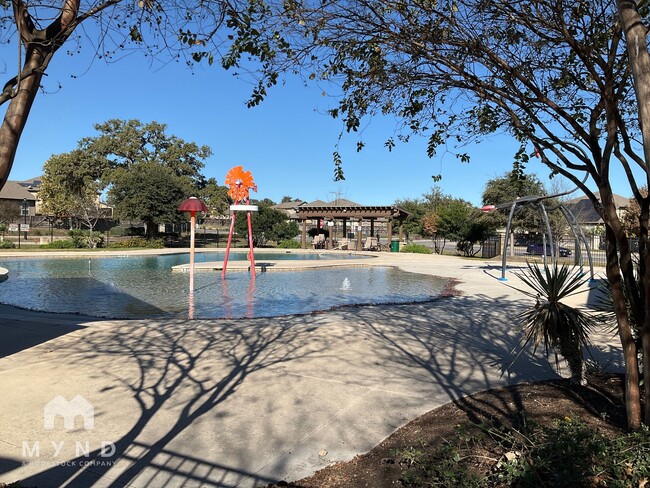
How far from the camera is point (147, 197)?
38969mm

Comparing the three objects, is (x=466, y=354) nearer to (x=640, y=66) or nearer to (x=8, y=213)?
(x=640, y=66)

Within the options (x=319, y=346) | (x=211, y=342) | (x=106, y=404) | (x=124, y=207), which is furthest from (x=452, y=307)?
(x=124, y=207)

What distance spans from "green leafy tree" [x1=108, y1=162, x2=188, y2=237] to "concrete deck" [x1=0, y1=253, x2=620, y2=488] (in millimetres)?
31886

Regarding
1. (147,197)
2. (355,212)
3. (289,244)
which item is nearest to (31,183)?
(147,197)

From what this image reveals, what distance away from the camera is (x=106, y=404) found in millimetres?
4375

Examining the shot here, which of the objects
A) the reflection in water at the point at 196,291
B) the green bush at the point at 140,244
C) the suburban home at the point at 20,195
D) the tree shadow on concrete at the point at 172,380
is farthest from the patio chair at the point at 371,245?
the suburban home at the point at 20,195

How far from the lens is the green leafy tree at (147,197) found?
3881 centimetres

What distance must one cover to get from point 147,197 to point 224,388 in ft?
122

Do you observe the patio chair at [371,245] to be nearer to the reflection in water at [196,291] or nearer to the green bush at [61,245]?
the reflection in water at [196,291]

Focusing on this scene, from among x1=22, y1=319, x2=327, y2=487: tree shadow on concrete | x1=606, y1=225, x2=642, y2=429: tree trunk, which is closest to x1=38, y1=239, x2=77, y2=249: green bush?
x1=22, y1=319, x2=327, y2=487: tree shadow on concrete

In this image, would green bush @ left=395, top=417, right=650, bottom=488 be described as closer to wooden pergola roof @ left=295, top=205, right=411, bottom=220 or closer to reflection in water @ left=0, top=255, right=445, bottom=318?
reflection in water @ left=0, top=255, right=445, bottom=318

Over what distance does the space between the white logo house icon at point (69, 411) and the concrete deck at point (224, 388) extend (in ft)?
0.08

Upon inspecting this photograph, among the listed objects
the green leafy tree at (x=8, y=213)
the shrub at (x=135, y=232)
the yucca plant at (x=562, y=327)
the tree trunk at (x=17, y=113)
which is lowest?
the yucca plant at (x=562, y=327)

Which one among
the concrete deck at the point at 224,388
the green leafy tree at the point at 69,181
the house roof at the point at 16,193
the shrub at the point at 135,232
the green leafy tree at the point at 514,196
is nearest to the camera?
the concrete deck at the point at 224,388
